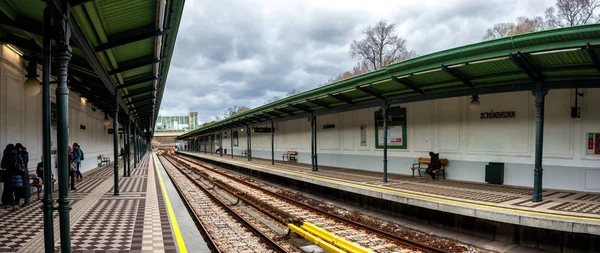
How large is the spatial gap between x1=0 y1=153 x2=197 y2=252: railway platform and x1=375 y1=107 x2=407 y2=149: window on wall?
341 inches

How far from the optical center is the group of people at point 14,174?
7.66m

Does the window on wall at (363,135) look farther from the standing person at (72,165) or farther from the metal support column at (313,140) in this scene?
the standing person at (72,165)

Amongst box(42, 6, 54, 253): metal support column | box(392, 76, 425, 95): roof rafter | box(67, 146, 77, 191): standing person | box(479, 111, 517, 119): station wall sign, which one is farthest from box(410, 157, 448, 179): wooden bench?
box(67, 146, 77, 191): standing person

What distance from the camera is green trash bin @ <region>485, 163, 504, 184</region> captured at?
10.2 metres

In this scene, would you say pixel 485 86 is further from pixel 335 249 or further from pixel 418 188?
pixel 335 249

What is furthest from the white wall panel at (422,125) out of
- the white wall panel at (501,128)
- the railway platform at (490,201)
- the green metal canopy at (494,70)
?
the green metal canopy at (494,70)

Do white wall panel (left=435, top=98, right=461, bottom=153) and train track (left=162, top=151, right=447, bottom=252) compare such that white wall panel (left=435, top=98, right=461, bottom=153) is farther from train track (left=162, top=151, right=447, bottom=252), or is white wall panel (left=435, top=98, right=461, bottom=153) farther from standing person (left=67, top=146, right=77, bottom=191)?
standing person (left=67, top=146, right=77, bottom=191)

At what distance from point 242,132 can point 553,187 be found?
1108 inches

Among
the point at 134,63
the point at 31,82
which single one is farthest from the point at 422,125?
the point at 31,82

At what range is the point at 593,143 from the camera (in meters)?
8.48

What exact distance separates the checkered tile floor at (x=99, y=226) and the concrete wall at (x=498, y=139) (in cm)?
894

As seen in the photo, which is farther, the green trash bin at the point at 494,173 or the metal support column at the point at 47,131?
the green trash bin at the point at 494,173

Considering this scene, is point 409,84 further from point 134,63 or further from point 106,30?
point 106,30

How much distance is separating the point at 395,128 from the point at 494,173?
14.3ft
